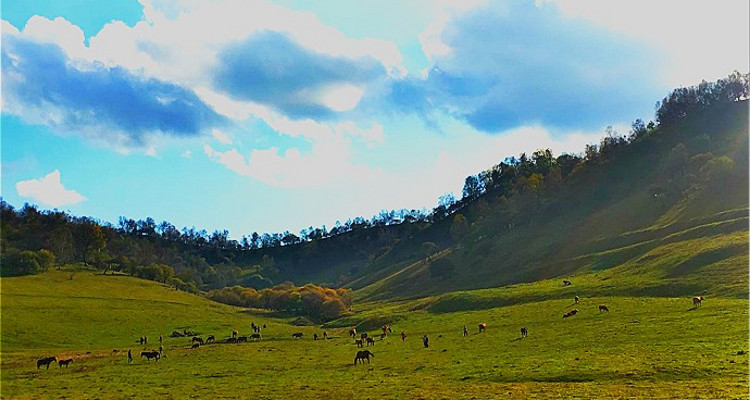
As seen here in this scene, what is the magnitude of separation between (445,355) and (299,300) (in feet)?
277

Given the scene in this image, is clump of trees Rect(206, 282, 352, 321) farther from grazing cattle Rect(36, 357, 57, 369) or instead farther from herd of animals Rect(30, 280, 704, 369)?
grazing cattle Rect(36, 357, 57, 369)

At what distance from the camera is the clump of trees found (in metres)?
119

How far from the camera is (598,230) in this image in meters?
137

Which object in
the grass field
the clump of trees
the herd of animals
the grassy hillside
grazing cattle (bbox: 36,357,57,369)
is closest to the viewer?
the grass field

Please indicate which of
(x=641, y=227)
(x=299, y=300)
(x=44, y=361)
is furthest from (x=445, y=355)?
(x=641, y=227)

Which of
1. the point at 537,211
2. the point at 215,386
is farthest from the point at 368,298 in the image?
the point at 215,386

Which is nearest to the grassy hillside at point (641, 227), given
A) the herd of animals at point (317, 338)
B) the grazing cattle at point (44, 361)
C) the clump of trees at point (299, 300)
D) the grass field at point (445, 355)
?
the grass field at point (445, 355)

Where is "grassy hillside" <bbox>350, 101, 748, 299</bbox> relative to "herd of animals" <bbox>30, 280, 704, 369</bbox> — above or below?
above

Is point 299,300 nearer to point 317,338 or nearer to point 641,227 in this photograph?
point 317,338

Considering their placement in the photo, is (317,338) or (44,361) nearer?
(44,361)

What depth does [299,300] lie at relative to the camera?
127 m

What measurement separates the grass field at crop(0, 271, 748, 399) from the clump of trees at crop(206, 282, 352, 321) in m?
23.7

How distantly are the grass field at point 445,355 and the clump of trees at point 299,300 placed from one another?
2371 cm

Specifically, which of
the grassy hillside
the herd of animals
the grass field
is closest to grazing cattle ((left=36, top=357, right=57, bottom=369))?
the herd of animals
